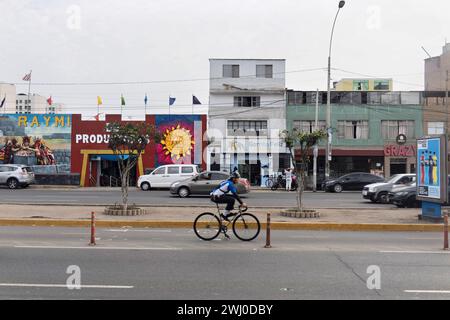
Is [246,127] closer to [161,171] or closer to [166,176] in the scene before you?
[161,171]

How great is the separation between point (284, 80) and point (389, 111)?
9.20 m

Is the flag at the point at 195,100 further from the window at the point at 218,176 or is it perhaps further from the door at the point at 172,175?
the window at the point at 218,176

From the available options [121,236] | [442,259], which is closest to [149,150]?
[121,236]

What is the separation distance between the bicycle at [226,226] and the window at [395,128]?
106ft

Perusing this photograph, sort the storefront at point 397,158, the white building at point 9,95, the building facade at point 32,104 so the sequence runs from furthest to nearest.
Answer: the building facade at point 32,104 → the white building at point 9,95 → the storefront at point 397,158

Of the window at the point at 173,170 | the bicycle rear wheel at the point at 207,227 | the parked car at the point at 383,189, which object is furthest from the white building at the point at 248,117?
the bicycle rear wheel at the point at 207,227

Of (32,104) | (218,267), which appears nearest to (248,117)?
(32,104)

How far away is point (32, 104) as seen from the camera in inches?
2232

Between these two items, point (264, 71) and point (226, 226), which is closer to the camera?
point (226, 226)

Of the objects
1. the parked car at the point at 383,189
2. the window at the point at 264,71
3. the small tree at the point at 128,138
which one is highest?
the window at the point at 264,71

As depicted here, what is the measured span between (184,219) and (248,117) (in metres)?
26.9

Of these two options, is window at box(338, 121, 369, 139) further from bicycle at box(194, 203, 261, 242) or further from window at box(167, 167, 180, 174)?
bicycle at box(194, 203, 261, 242)

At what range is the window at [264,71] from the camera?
42625 mm

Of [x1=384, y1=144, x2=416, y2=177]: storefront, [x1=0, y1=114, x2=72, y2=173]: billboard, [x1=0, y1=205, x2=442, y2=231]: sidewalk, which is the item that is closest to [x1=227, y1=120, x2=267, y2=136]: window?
[x1=384, y1=144, x2=416, y2=177]: storefront
